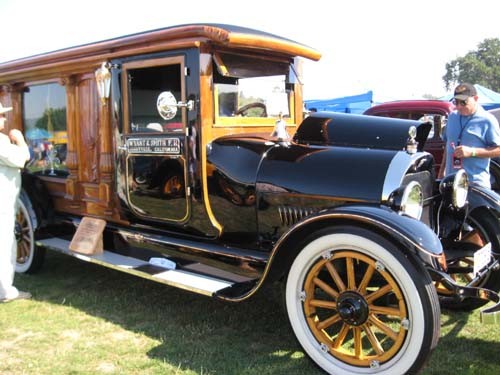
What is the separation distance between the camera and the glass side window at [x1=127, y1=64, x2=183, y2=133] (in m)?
3.33

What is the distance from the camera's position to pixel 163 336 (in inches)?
125

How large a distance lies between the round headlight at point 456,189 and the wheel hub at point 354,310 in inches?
37.9

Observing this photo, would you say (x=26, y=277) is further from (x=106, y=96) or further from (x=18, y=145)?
(x=106, y=96)

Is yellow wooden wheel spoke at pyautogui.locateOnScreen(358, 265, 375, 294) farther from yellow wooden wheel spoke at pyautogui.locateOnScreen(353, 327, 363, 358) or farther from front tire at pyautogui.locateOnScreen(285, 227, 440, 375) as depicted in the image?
yellow wooden wheel spoke at pyautogui.locateOnScreen(353, 327, 363, 358)

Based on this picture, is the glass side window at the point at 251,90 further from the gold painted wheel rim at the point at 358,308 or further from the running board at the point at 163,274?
the gold painted wheel rim at the point at 358,308

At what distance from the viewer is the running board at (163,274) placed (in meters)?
2.97

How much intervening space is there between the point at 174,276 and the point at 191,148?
2.81 ft

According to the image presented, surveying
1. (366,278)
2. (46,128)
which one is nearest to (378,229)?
(366,278)

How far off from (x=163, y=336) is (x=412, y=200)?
5.91 feet

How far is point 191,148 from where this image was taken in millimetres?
3203

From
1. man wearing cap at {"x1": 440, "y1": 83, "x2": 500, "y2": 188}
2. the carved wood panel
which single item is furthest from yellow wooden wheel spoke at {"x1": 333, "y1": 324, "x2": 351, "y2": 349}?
the carved wood panel

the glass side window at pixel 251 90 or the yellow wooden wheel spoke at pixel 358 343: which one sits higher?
the glass side window at pixel 251 90

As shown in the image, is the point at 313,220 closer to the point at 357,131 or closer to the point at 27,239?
the point at 357,131

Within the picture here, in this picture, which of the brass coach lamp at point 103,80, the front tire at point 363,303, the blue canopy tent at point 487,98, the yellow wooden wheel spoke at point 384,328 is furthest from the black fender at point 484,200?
the blue canopy tent at point 487,98
